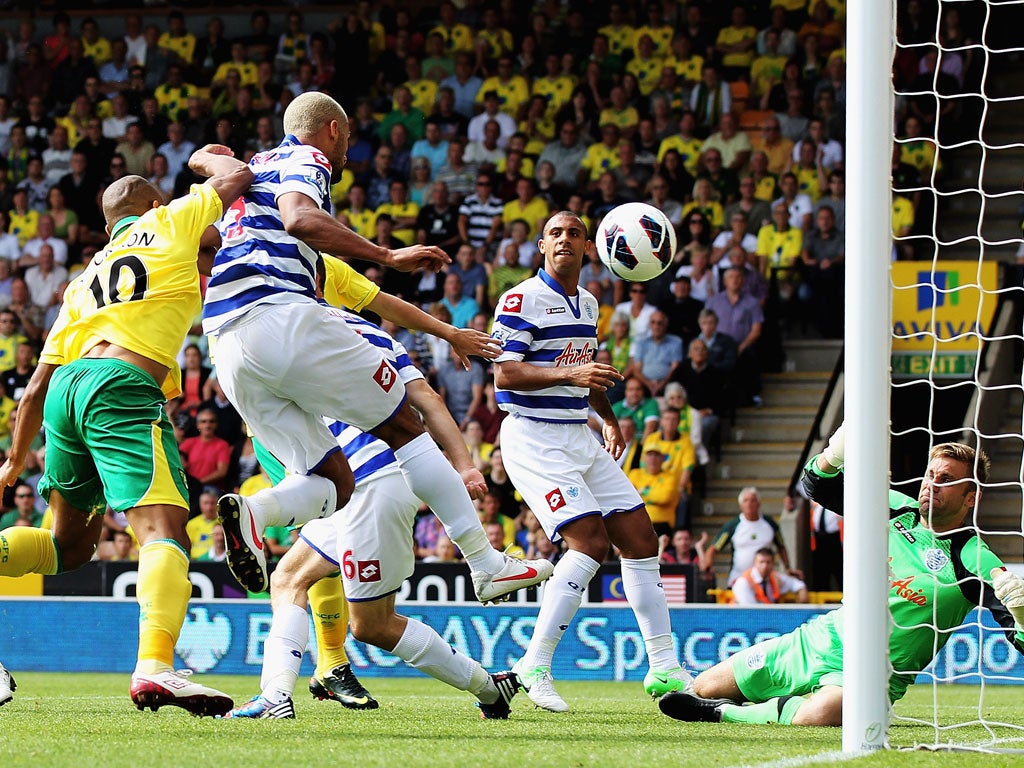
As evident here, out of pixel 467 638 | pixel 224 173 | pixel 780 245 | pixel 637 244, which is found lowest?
pixel 467 638

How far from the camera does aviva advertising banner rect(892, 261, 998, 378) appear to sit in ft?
40.1

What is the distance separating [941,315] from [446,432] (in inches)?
313

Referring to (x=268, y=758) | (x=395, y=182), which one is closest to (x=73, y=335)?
(x=268, y=758)

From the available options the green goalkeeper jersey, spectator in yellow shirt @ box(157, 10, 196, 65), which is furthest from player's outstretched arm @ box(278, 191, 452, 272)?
spectator in yellow shirt @ box(157, 10, 196, 65)

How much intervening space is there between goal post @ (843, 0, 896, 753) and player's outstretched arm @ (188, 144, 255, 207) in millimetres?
2242

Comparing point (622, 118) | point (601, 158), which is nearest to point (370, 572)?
point (601, 158)

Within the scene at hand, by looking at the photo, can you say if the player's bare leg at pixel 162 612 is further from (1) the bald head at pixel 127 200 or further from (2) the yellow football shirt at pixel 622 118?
(2) the yellow football shirt at pixel 622 118

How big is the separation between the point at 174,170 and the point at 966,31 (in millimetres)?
8821

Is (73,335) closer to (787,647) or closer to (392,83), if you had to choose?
(787,647)

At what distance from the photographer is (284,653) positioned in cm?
561

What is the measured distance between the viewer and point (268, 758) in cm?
403

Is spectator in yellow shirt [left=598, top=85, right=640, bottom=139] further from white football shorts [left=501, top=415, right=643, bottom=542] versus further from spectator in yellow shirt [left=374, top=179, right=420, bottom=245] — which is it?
white football shorts [left=501, top=415, right=643, bottom=542]

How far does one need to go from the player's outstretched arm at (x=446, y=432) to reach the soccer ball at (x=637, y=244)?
1555 mm

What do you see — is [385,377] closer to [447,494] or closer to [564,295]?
[447,494]
